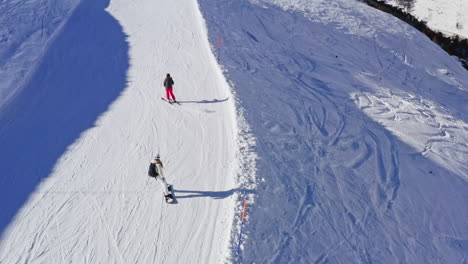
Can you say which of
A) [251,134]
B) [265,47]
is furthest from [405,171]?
[265,47]

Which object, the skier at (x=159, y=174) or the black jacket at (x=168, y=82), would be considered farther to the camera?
the black jacket at (x=168, y=82)

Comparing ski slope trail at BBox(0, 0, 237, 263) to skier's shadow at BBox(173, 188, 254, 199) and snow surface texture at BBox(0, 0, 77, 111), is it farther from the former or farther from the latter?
snow surface texture at BBox(0, 0, 77, 111)

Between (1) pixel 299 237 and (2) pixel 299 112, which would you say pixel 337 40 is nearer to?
(2) pixel 299 112

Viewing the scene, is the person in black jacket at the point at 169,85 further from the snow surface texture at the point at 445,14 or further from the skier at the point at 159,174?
the snow surface texture at the point at 445,14

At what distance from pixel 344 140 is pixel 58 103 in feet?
43.8

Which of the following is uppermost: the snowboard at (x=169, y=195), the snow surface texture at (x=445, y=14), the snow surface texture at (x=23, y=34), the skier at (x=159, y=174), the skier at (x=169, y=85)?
the snow surface texture at (x=445, y=14)

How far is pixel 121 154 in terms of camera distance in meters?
13.2

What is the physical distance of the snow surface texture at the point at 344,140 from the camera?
37.2ft

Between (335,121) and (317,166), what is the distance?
4.36 metres

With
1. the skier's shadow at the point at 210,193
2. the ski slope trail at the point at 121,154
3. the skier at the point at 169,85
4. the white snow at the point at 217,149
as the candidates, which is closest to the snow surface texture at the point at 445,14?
the white snow at the point at 217,149

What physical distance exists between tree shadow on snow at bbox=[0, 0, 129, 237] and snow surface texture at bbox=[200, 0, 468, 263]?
6.52m

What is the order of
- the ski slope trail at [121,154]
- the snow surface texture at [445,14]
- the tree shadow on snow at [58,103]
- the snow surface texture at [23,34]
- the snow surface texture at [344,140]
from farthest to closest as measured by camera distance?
the snow surface texture at [445,14] < the snow surface texture at [23,34] < the tree shadow on snow at [58,103] < the snow surface texture at [344,140] < the ski slope trail at [121,154]

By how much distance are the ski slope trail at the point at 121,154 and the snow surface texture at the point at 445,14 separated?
4319cm

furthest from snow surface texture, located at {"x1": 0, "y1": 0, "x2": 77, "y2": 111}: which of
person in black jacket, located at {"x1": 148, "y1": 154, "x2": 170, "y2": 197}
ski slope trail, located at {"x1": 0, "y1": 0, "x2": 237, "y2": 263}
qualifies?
person in black jacket, located at {"x1": 148, "y1": 154, "x2": 170, "y2": 197}
